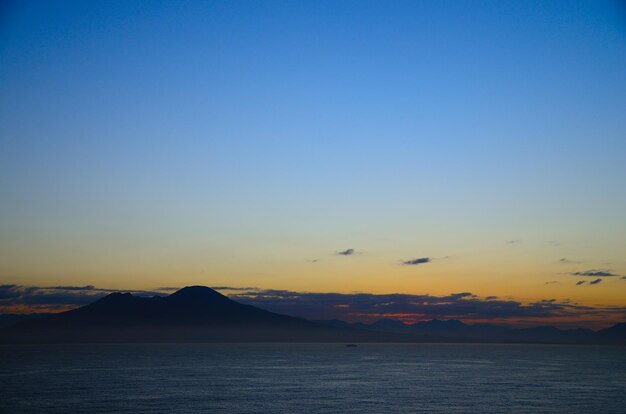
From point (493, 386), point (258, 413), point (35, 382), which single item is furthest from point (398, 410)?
point (35, 382)

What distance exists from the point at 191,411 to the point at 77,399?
2524cm

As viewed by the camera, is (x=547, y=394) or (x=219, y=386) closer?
(x=547, y=394)

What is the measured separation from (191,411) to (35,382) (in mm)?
64510

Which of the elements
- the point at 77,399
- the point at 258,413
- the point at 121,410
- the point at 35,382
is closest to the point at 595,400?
the point at 258,413

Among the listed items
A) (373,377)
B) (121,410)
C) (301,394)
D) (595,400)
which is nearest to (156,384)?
(301,394)

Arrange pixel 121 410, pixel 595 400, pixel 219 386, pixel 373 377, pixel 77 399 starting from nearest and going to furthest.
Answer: pixel 121 410 → pixel 77 399 → pixel 595 400 → pixel 219 386 → pixel 373 377

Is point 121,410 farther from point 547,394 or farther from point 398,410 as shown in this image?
point 547,394

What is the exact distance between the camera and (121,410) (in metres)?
95.7

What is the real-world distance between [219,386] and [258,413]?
4493 centimetres

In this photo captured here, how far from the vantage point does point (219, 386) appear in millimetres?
138500

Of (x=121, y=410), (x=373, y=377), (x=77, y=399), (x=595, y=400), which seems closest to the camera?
(x=121, y=410)

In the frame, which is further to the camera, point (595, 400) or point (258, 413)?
point (595, 400)

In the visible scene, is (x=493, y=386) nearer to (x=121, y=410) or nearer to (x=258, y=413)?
(x=258, y=413)

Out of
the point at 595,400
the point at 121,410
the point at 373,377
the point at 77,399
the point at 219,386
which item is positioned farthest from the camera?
the point at 373,377
